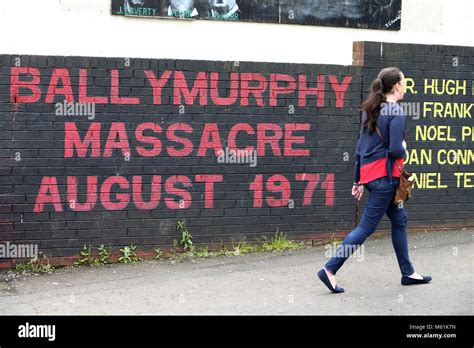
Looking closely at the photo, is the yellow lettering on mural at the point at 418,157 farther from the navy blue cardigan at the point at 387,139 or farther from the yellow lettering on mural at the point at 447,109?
the navy blue cardigan at the point at 387,139

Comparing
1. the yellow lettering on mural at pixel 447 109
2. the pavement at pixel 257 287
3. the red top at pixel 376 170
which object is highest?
the yellow lettering on mural at pixel 447 109

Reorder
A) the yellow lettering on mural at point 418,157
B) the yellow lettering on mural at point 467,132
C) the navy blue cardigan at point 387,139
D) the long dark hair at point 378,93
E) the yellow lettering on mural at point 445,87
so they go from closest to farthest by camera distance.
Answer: the navy blue cardigan at point 387,139 → the long dark hair at point 378,93 → the yellow lettering on mural at point 418,157 → the yellow lettering on mural at point 445,87 → the yellow lettering on mural at point 467,132

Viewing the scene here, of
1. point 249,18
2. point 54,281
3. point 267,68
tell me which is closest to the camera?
point 54,281

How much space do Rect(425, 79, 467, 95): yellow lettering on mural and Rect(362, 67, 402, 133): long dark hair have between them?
9.27 feet

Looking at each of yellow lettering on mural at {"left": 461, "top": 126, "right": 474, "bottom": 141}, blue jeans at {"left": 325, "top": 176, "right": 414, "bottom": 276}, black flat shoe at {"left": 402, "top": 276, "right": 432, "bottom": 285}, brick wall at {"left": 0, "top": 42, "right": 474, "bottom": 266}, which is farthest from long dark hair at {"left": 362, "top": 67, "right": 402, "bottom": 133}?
yellow lettering on mural at {"left": 461, "top": 126, "right": 474, "bottom": 141}

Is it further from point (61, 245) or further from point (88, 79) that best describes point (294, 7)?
point (61, 245)

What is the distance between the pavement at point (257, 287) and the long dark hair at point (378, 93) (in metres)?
1.49

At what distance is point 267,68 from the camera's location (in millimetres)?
9273

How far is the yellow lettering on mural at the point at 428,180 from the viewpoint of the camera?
993 centimetres

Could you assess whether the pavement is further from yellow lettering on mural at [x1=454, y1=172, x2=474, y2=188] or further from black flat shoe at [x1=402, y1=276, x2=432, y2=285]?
yellow lettering on mural at [x1=454, y1=172, x2=474, y2=188]

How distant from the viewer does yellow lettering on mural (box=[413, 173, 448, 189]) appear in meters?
9.93

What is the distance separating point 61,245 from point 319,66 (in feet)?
11.0

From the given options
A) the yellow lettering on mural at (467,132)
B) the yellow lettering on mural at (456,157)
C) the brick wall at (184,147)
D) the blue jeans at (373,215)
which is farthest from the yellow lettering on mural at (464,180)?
the blue jeans at (373,215)

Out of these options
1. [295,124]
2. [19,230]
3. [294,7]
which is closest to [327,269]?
[295,124]
